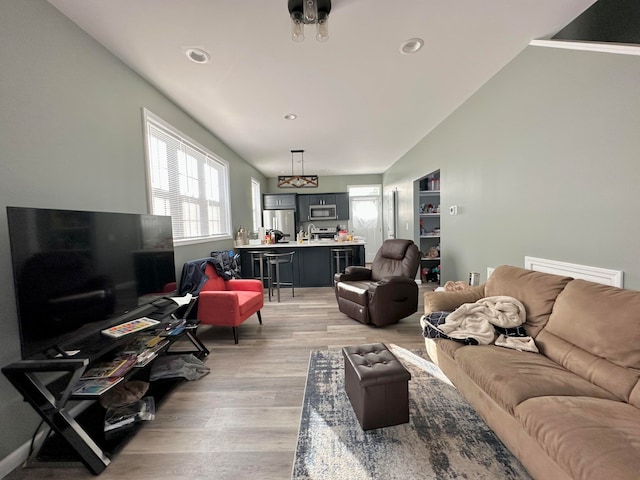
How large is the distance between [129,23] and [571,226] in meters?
3.59

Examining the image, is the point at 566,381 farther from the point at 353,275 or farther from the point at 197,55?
the point at 197,55

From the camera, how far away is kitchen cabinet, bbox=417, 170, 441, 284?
5.27 m

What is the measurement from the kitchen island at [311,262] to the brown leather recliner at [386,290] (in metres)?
1.34

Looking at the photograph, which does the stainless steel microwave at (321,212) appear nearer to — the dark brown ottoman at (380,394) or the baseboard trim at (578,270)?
the baseboard trim at (578,270)

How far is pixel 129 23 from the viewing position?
1.83 metres

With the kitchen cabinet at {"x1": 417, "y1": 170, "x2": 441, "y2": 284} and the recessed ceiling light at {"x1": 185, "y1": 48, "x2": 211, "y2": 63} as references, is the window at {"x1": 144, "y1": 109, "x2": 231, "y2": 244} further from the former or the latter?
the kitchen cabinet at {"x1": 417, "y1": 170, "x2": 441, "y2": 284}

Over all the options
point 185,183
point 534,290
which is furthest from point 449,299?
point 185,183

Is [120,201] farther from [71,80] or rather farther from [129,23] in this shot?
[129,23]

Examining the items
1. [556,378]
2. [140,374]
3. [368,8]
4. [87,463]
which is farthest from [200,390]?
[368,8]

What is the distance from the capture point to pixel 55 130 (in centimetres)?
169

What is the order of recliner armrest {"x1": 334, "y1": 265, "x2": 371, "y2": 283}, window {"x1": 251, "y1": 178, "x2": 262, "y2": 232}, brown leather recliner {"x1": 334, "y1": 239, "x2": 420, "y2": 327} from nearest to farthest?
brown leather recliner {"x1": 334, "y1": 239, "x2": 420, "y2": 327}
recliner armrest {"x1": 334, "y1": 265, "x2": 371, "y2": 283}
window {"x1": 251, "y1": 178, "x2": 262, "y2": 232}

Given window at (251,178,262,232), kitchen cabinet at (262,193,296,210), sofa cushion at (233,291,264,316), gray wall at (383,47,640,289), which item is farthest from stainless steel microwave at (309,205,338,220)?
sofa cushion at (233,291,264,316)

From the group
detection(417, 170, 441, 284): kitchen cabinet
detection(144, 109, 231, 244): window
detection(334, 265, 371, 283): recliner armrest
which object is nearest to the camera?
detection(144, 109, 231, 244): window

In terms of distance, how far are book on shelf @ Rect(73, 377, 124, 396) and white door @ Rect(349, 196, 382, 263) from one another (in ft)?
23.0
